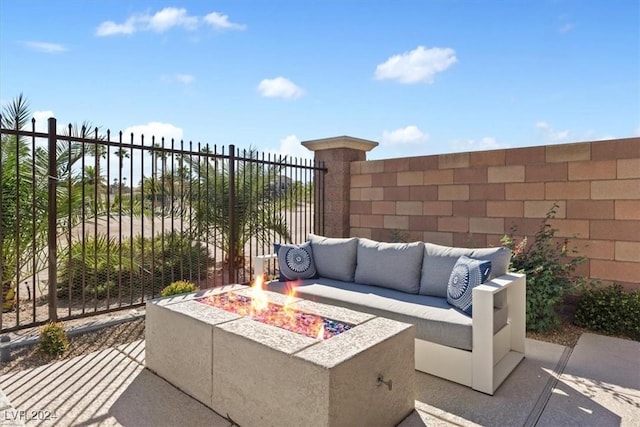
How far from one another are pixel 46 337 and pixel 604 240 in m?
5.22

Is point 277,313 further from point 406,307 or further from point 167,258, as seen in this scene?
point 167,258

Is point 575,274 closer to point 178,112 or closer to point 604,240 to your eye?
point 604,240

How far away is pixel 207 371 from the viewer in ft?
6.95

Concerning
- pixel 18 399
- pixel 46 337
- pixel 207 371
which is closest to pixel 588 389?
pixel 207 371

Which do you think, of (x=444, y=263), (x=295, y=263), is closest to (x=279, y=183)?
(x=295, y=263)

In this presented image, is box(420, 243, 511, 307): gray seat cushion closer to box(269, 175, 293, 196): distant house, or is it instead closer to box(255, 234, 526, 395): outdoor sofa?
box(255, 234, 526, 395): outdoor sofa

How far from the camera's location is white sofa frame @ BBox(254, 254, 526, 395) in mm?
2250

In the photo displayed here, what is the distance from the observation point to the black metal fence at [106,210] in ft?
11.2

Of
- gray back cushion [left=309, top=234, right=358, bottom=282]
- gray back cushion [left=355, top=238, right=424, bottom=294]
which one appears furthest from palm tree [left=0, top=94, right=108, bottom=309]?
gray back cushion [left=355, top=238, right=424, bottom=294]

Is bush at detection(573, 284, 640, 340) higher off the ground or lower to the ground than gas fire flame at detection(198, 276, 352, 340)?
lower

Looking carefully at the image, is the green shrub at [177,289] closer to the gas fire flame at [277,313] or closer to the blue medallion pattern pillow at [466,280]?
the gas fire flame at [277,313]

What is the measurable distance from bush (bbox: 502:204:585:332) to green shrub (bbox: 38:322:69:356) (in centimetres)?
409

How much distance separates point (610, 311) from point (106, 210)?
5.64 meters

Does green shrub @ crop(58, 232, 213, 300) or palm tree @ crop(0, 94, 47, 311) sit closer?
palm tree @ crop(0, 94, 47, 311)
